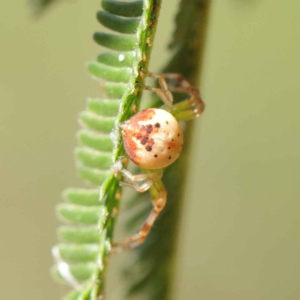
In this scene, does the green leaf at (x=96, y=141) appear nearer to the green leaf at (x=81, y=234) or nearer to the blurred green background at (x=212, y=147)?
the green leaf at (x=81, y=234)

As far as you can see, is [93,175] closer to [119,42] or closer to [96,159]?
[96,159]

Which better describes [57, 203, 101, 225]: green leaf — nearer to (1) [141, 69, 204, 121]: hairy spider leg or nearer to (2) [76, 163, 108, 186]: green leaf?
(2) [76, 163, 108, 186]: green leaf

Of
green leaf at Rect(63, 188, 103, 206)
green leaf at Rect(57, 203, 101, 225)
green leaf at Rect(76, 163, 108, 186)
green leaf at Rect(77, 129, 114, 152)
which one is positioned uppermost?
green leaf at Rect(77, 129, 114, 152)

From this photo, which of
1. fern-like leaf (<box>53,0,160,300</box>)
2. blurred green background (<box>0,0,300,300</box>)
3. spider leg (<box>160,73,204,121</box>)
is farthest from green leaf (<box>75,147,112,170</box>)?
blurred green background (<box>0,0,300,300</box>)

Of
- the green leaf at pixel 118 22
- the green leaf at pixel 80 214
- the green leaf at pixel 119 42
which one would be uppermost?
the green leaf at pixel 118 22

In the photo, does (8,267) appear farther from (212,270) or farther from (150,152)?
(150,152)

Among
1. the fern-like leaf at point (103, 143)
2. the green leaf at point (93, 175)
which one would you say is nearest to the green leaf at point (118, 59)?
the fern-like leaf at point (103, 143)

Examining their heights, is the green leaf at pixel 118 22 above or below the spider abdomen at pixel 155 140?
above
